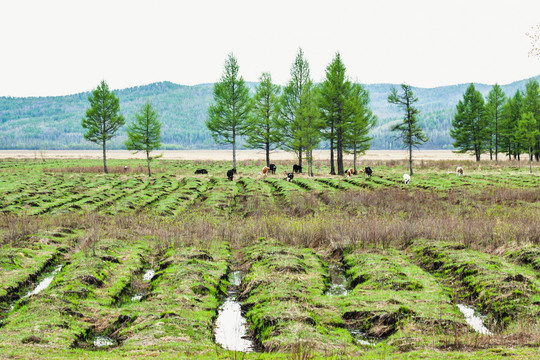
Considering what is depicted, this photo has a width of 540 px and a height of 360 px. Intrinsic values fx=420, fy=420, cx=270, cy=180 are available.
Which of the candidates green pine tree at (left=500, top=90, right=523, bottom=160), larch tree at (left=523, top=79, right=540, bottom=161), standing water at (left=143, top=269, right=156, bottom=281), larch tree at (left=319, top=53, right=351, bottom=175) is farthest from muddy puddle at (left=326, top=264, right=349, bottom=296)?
green pine tree at (left=500, top=90, right=523, bottom=160)

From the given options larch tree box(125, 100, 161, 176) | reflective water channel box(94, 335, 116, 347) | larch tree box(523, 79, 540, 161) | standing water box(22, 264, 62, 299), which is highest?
larch tree box(523, 79, 540, 161)

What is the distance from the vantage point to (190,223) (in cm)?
1669

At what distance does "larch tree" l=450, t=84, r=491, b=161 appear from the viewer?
69.1 meters

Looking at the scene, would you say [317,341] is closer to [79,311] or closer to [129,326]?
[129,326]

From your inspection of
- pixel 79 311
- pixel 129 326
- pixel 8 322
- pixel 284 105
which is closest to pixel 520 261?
pixel 129 326

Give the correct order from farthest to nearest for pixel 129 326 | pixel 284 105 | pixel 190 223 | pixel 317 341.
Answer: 1. pixel 284 105
2. pixel 190 223
3. pixel 129 326
4. pixel 317 341

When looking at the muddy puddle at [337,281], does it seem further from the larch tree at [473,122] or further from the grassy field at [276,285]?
the larch tree at [473,122]

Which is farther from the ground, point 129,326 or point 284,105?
point 284,105

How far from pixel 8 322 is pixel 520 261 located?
12.0 m

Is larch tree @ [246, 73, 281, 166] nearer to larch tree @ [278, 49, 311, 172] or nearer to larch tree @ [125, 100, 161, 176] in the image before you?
larch tree @ [278, 49, 311, 172]

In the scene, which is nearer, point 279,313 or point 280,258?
point 279,313

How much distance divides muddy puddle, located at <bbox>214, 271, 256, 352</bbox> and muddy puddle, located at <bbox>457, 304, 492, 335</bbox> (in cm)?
403

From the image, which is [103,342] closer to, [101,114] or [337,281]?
[337,281]

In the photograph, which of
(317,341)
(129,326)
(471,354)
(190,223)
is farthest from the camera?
(190,223)
